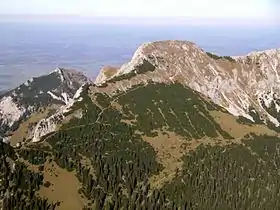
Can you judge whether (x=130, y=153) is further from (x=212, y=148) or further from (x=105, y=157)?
(x=212, y=148)

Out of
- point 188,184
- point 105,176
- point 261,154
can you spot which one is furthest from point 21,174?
point 261,154

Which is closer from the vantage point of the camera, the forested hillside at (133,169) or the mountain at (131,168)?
the forested hillside at (133,169)

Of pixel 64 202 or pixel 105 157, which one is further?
pixel 105 157

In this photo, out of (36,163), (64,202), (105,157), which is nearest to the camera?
(64,202)

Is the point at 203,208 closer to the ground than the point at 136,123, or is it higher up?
closer to the ground

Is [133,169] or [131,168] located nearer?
[133,169]

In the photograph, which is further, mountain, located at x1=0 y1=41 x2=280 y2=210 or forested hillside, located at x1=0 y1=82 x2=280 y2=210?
mountain, located at x1=0 y1=41 x2=280 y2=210

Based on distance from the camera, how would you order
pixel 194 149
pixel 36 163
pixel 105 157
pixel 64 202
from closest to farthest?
pixel 64 202
pixel 36 163
pixel 105 157
pixel 194 149

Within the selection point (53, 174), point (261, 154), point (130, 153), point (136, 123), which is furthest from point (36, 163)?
point (261, 154)

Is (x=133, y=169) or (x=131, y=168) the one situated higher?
(x=131, y=168)
